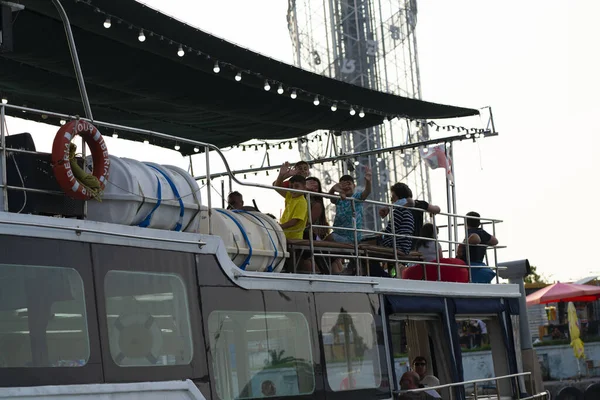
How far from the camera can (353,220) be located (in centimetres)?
1068

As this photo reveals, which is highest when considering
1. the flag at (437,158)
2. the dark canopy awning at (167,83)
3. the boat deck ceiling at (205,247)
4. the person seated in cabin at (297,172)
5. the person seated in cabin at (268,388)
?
the dark canopy awning at (167,83)

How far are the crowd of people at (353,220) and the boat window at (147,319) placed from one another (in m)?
1.91

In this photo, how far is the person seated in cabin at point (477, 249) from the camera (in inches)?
510

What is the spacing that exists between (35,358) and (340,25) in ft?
110

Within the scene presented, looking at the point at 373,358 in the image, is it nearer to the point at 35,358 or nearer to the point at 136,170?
the point at 136,170

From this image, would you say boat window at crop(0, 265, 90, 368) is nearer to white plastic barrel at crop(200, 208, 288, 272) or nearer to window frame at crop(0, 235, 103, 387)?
window frame at crop(0, 235, 103, 387)

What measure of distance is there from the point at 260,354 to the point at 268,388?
0.31m

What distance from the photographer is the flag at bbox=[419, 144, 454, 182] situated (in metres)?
13.9

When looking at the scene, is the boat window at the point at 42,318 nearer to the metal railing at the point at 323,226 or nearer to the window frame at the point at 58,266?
the window frame at the point at 58,266

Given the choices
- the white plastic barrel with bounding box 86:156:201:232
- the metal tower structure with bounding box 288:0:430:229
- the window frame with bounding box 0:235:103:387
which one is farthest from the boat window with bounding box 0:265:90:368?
the metal tower structure with bounding box 288:0:430:229

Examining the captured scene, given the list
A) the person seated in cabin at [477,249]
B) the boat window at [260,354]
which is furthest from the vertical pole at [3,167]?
the person seated in cabin at [477,249]

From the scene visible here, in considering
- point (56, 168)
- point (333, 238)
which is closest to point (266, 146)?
point (333, 238)

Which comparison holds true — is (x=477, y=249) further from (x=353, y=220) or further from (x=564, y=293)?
(x=564, y=293)

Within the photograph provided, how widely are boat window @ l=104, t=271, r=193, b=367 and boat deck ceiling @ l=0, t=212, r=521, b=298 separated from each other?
270 mm
